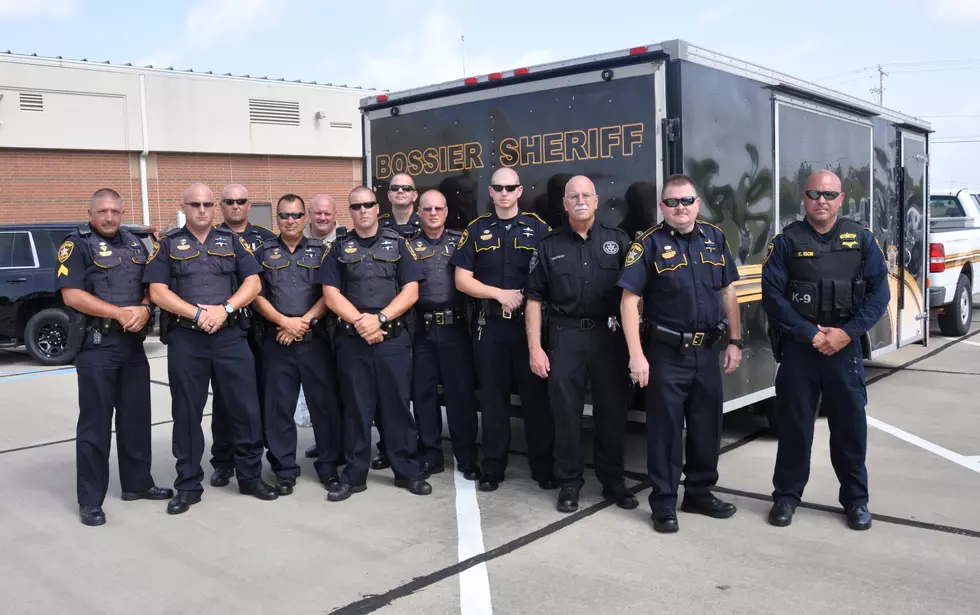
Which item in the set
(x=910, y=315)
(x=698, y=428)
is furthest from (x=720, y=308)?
(x=910, y=315)

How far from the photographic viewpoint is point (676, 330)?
445 centimetres

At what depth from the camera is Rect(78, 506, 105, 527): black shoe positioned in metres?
4.79

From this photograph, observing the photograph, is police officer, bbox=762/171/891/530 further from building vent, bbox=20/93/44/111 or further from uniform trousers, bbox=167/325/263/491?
building vent, bbox=20/93/44/111

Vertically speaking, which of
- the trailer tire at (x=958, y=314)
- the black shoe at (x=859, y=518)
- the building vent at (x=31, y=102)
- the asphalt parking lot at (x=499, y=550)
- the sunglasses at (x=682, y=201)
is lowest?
the asphalt parking lot at (x=499, y=550)

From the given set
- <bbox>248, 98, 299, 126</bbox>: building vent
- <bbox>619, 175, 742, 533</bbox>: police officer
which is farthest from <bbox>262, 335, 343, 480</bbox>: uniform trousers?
<bbox>248, 98, 299, 126</bbox>: building vent

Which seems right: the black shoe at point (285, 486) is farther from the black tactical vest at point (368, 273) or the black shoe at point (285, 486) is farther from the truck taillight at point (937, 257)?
the truck taillight at point (937, 257)

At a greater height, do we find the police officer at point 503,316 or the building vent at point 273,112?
the building vent at point 273,112

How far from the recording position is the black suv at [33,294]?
10.9 m

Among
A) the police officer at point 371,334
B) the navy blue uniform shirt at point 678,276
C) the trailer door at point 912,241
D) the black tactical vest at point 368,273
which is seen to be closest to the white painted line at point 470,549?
the police officer at point 371,334

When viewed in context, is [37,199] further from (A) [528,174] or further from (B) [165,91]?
(A) [528,174]

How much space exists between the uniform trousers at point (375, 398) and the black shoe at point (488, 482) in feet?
1.30

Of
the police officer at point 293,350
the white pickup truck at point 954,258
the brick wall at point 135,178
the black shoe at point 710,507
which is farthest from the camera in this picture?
the brick wall at point 135,178

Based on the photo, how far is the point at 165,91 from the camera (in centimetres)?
2130

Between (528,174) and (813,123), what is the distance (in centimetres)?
227
